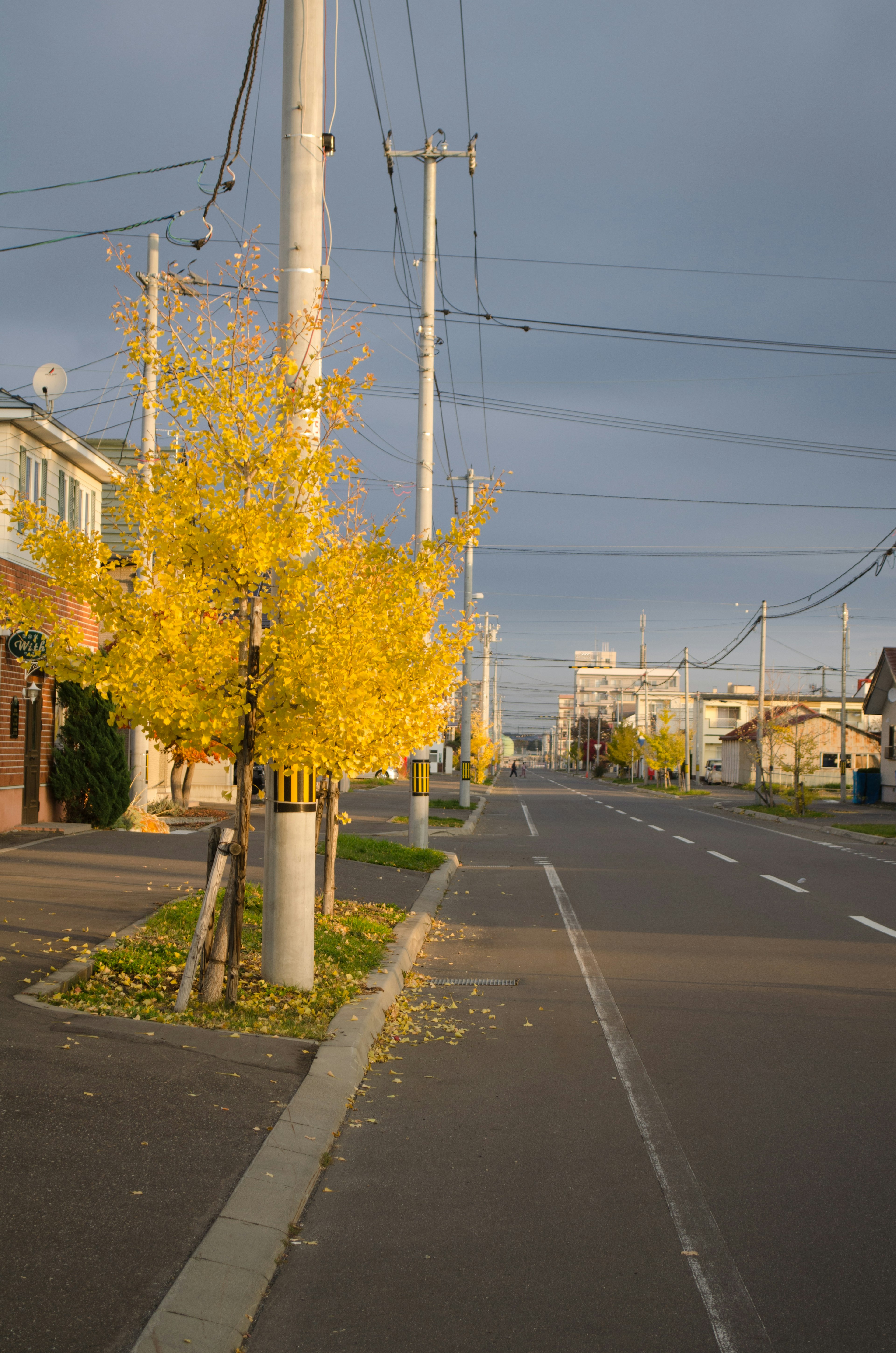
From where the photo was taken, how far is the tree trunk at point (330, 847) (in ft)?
37.2

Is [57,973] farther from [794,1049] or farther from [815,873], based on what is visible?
[815,873]

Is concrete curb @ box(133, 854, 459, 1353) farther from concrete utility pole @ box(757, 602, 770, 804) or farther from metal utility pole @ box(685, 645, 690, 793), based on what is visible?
metal utility pole @ box(685, 645, 690, 793)

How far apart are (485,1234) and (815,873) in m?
15.4

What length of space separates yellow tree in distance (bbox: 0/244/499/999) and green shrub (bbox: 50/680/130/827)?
12948 mm

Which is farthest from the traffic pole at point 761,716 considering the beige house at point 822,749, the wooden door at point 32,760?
the wooden door at point 32,760

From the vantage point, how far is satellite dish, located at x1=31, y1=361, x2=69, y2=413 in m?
20.2

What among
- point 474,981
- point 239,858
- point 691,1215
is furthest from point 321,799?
point 691,1215

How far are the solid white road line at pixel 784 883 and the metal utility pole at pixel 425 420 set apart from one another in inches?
225

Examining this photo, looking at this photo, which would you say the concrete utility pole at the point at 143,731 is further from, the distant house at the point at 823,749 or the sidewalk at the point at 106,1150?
the distant house at the point at 823,749

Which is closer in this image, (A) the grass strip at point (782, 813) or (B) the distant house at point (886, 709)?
(A) the grass strip at point (782, 813)

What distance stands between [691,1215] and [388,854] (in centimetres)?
1366

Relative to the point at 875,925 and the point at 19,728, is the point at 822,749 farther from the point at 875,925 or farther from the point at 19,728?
the point at 875,925

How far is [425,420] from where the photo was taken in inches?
787

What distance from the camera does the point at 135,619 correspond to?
709cm
